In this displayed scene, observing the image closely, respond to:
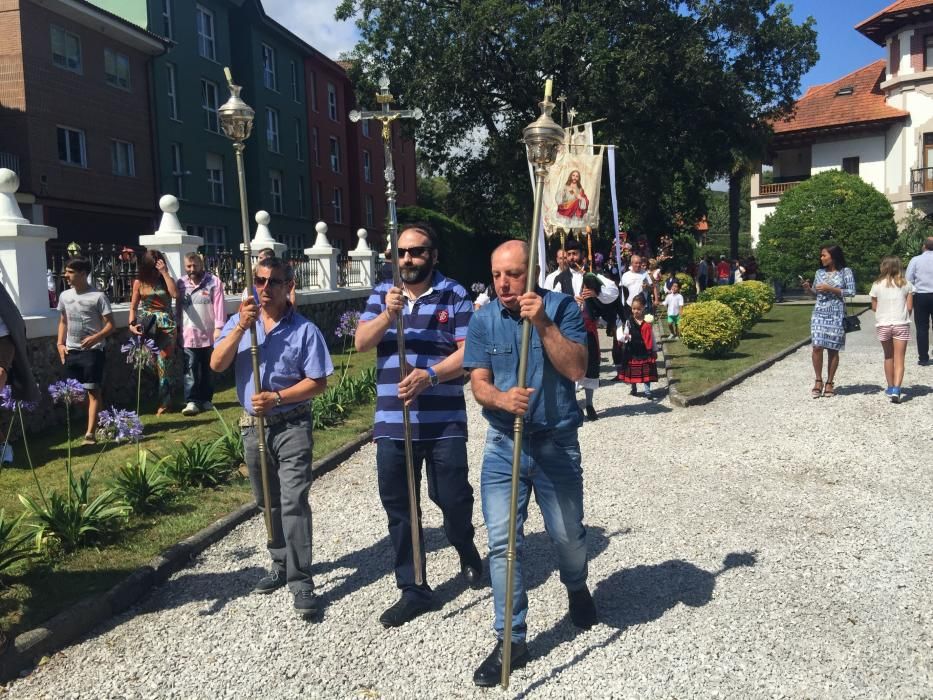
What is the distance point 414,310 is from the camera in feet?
14.8

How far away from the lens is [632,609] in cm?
439

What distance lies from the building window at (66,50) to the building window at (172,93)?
15.1ft

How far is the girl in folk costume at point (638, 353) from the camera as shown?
10.6 metres

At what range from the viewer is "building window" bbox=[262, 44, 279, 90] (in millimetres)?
36531

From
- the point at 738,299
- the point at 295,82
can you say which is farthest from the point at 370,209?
the point at 738,299

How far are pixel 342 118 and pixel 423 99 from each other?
58.6ft

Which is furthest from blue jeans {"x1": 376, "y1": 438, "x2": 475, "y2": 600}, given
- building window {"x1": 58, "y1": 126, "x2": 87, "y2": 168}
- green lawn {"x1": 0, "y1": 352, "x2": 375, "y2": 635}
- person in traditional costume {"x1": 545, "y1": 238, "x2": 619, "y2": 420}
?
building window {"x1": 58, "y1": 126, "x2": 87, "y2": 168}

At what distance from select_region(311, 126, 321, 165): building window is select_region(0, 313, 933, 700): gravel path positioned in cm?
3620

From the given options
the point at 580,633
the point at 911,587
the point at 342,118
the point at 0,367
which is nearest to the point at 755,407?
the point at 911,587

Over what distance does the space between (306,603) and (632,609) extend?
171 cm

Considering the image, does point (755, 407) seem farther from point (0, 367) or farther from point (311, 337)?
point (0, 367)

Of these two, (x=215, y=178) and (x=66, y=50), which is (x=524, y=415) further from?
(x=215, y=178)

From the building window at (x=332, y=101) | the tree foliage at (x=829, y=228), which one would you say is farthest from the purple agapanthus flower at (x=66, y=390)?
the building window at (x=332, y=101)

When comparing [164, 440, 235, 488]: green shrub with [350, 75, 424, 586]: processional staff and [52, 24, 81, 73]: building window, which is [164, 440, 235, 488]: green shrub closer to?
[350, 75, 424, 586]: processional staff
